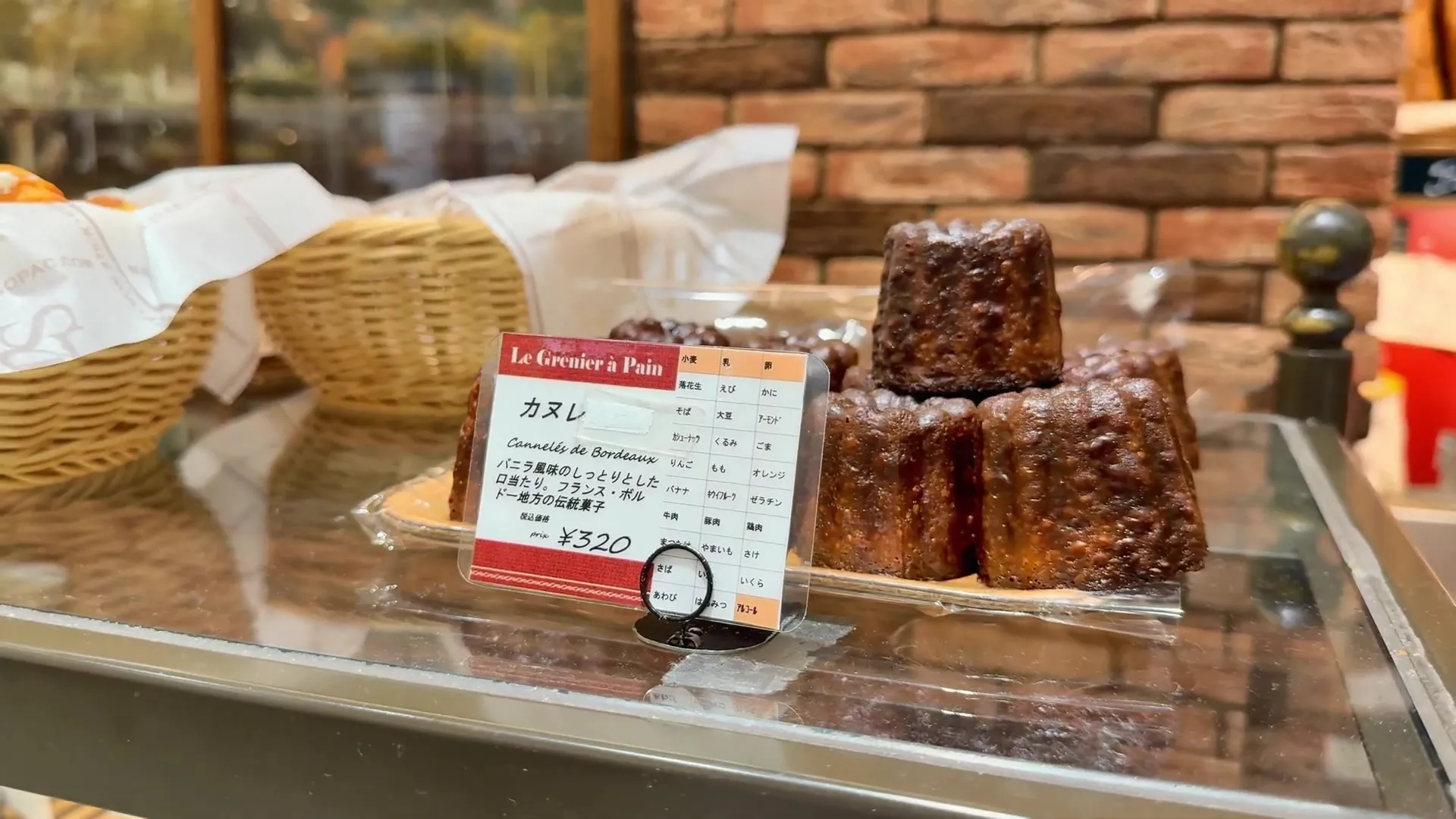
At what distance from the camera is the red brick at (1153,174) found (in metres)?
1.50

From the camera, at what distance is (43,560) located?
0.81 meters

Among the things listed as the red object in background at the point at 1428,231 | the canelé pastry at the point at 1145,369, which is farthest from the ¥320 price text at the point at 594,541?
the red object in background at the point at 1428,231

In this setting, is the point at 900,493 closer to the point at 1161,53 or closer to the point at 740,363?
the point at 740,363

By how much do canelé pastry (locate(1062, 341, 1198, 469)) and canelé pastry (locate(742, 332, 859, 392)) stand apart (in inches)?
7.7

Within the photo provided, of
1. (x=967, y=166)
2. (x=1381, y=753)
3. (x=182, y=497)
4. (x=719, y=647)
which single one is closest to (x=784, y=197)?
(x=967, y=166)

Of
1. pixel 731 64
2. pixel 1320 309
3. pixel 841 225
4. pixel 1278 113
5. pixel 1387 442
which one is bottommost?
pixel 1387 442

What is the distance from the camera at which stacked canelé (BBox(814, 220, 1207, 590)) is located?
715 mm

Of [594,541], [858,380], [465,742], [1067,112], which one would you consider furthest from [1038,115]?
[465,742]

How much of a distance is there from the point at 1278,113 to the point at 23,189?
1500 millimetres

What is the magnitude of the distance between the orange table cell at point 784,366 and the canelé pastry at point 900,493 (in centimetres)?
14

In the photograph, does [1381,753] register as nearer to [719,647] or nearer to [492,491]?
[719,647]

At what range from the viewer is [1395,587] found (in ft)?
Result: 2.47

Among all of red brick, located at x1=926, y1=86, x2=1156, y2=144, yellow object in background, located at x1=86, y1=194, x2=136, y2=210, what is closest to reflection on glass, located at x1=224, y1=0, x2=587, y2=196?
red brick, located at x1=926, y1=86, x2=1156, y2=144

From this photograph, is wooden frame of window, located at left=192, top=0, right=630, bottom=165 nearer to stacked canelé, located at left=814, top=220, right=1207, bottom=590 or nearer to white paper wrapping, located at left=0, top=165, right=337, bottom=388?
white paper wrapping, located at left=0, top=165, right=337, bottom=388
